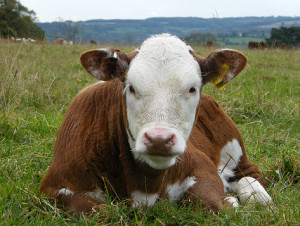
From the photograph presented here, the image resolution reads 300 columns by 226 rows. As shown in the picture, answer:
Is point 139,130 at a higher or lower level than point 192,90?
lower

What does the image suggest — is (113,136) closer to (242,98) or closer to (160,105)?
(160,105)

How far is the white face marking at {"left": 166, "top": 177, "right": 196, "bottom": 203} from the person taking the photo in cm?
363

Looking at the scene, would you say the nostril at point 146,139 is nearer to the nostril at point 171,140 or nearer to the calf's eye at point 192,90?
the nostril at point 171,140

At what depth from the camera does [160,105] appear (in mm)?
2814

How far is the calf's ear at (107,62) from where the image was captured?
3146 mm

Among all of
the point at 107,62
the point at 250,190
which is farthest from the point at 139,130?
the point at 250,190

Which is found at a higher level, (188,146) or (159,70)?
(159,70)

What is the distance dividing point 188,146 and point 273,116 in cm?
310

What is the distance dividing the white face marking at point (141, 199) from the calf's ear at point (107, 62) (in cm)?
101

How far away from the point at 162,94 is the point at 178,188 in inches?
48.0

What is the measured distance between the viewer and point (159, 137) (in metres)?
2.57

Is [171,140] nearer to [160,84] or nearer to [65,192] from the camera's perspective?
[160,84]

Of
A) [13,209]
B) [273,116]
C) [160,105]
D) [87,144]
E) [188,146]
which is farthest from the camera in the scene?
[273,116]

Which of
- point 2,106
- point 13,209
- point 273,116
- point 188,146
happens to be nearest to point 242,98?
point 273,116
